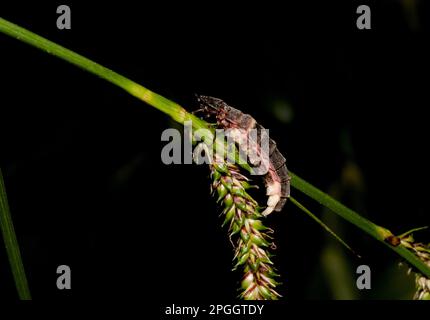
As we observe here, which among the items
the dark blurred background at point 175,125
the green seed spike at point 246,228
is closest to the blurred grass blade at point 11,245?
the green seed spike at point 246,228

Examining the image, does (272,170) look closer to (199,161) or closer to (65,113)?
(199,161)

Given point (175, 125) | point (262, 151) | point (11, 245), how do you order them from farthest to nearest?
point (175, 125) < point (262, 151) < point (11, 245)

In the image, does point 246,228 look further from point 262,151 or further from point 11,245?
point 11,245

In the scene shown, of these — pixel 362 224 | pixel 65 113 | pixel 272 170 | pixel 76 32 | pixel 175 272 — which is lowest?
pixel 175 272

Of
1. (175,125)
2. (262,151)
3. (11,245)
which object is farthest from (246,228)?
(175,125)

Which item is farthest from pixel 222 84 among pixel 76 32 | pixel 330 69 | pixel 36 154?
pixel 36 154

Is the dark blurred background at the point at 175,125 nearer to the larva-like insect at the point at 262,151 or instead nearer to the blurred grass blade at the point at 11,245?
the larva-like insect at the point at 262,151

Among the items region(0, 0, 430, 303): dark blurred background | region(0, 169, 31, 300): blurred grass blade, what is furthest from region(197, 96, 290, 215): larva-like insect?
region(0, 0, 430, 303): dark blurred background
